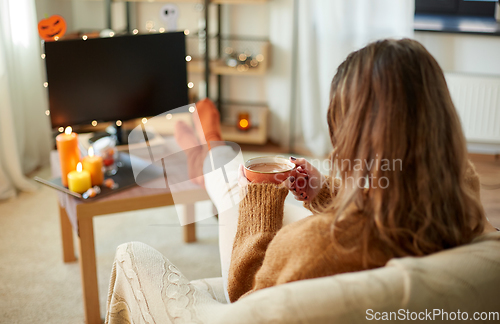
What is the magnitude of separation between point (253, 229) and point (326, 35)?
223 cm

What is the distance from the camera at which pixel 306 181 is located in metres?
1.11

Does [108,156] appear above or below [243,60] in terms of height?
below

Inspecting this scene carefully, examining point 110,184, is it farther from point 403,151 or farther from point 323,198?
point 403,151

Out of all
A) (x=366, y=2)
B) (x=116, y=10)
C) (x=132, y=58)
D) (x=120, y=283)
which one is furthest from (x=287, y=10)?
(x=120, y=283)

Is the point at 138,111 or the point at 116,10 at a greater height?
the point at 116,10

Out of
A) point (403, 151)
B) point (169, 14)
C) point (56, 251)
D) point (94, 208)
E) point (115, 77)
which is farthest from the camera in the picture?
point (169, 14)

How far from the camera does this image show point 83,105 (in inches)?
74.2

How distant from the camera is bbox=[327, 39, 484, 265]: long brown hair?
0.73m

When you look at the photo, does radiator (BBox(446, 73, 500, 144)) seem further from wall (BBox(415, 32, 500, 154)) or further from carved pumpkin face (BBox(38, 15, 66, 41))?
carved pumpkin face (BBox(38, 15, 66, 41))

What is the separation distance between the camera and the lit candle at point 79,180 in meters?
1.49

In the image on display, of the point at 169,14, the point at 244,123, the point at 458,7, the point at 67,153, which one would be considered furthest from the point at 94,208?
the point at 458,7

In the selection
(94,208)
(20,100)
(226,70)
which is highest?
(226,70)

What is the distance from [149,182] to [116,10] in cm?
216

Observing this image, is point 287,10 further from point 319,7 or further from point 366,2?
point 366,2
